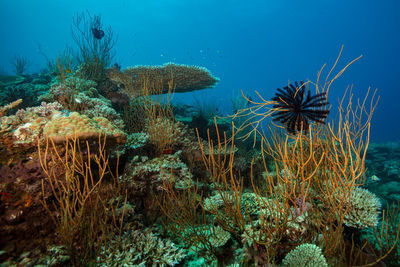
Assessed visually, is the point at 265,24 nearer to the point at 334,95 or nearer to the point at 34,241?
the point at 334,95

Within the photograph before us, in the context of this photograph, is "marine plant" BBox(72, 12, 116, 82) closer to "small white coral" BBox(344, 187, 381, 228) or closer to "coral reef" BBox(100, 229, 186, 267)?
"coral reef" BBox(100, 229, 186, 267)

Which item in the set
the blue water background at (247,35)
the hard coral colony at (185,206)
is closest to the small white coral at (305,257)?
the hard coral colony at (185,206)

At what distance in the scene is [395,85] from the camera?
79500 millimetres

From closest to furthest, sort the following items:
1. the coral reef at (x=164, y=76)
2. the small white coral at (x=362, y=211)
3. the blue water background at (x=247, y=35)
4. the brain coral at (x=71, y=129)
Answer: the brain coral at (x=71, y=129)
the small white coral at (x=362, y=211)
the coral reef at (x=164, y=76)
the blue water background at (x=247, y=35)

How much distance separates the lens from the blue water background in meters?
83.2

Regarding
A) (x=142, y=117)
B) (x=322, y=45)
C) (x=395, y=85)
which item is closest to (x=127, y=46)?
(x=322, y=45)

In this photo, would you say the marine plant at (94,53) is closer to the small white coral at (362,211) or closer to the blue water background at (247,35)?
the small white coral at (362,211)

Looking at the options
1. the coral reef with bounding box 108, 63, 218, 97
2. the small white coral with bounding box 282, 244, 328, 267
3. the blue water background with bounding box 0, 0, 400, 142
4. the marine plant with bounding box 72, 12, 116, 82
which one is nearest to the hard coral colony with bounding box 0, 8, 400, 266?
the small white coral with bounding box 282, 244, 328, 267

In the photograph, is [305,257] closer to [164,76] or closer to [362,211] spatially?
[362,211]

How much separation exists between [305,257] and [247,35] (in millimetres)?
121708

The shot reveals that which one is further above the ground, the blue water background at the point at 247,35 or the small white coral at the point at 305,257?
the blue water background at the point at 247,35

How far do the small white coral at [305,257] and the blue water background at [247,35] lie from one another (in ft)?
259

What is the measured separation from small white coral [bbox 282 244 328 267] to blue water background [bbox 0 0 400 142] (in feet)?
259

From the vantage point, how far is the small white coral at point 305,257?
6.39 feet
